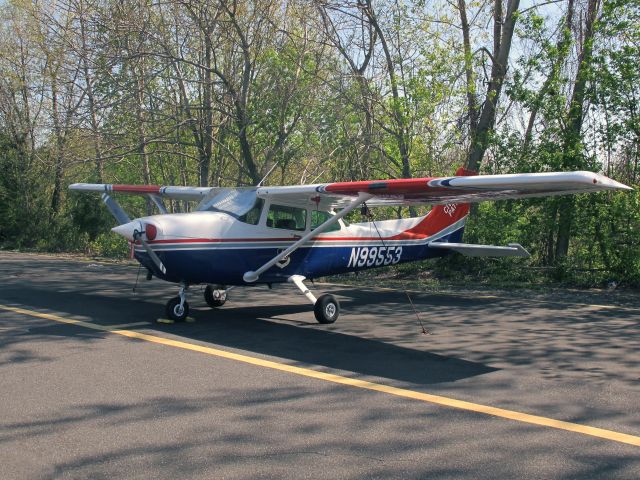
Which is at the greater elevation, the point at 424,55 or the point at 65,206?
the point at 424,55

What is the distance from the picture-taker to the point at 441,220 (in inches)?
485

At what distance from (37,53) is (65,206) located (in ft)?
24.2

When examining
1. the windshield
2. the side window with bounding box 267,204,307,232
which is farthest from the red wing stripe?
the side window with bounding box 267,204,307,232

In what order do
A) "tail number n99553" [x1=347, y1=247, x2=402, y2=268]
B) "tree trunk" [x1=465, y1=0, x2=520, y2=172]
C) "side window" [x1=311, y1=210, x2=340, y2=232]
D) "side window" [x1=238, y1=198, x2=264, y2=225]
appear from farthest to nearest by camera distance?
1. "tree trunk" [x1=465, y1=0, x2=520, y2=172]
2. "tail number n99553" [x1=347, y1=247, x2=402, y2=268]
3. "side window" [x1=311, y1=210, x2=340, y2=232]
4. "side window" [x1=238, y1=198, x2=264, y2=225]

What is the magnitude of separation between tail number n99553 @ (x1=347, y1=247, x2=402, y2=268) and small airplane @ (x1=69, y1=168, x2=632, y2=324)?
Answer: 0.8 inches

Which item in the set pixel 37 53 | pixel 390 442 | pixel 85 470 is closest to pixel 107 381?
pixel 85 470

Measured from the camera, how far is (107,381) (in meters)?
5.77

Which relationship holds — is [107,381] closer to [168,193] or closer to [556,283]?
[168,193]

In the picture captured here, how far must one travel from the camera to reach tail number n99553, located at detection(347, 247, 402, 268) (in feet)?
35.4

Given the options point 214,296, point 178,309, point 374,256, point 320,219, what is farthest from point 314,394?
point 374,256

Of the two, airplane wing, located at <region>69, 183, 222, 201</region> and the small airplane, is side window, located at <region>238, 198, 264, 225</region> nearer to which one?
the small airplane

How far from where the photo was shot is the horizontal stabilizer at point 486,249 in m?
10.5

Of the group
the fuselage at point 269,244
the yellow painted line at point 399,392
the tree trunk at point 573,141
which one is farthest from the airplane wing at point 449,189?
the tree trunk at point 573,141

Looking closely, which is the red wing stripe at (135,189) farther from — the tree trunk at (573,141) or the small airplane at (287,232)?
the tree trunk at (573,141)
